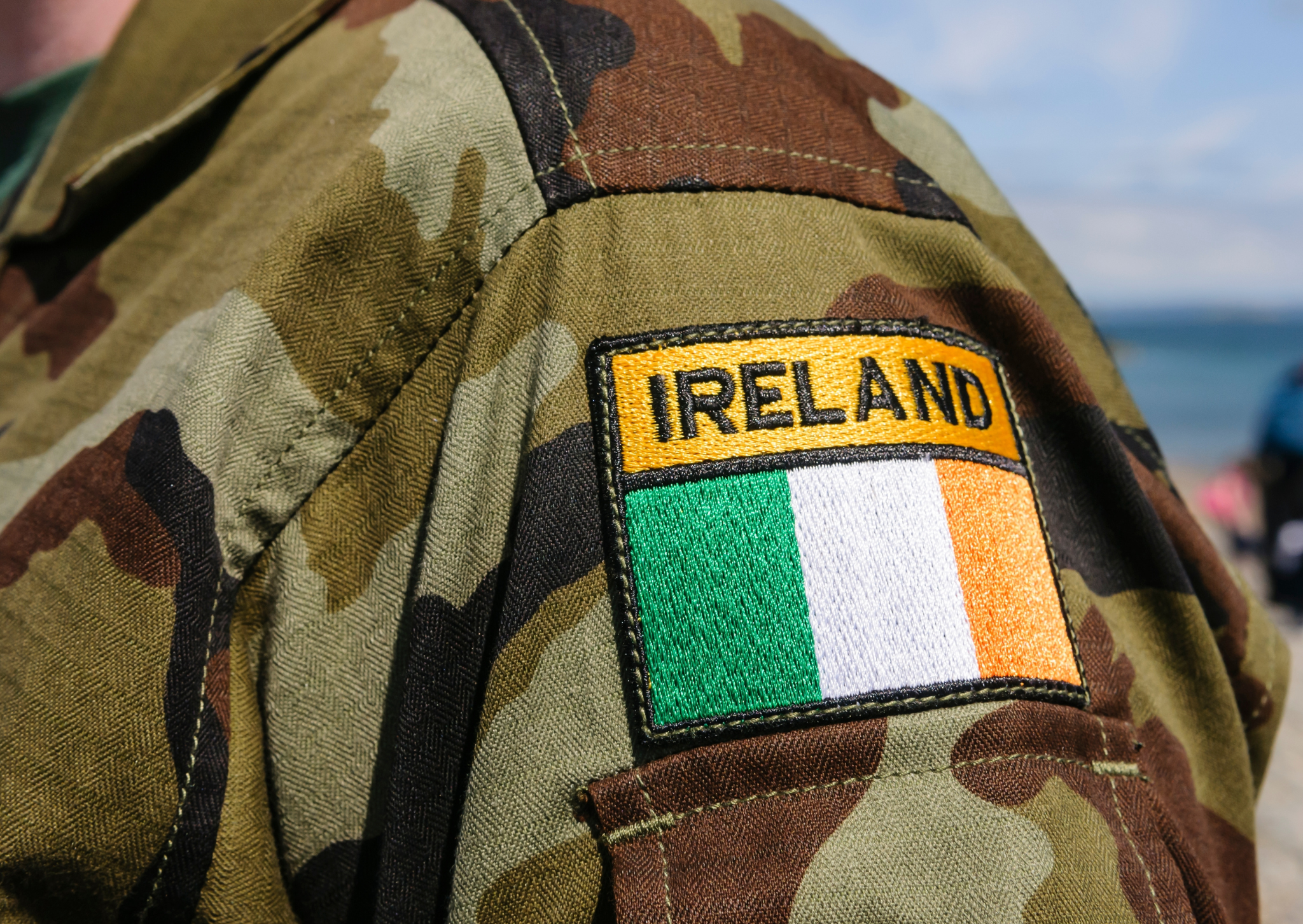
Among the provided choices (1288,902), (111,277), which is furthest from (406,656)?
(1288,902)

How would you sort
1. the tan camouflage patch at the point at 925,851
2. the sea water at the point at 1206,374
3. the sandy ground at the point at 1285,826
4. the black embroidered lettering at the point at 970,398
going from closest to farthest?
the tan camouflage patch at the point at 925,851, the black embroidered lettering at the point at 970,398, the sandy ground at the point at 1285,826, the sea water at the point at 1206,374

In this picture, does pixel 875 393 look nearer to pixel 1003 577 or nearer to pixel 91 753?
pixel 1003 577

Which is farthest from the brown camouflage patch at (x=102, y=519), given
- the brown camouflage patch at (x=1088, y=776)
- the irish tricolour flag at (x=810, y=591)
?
the brown camouflage patch at (x=1088, y=776)

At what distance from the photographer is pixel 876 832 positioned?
0.59m

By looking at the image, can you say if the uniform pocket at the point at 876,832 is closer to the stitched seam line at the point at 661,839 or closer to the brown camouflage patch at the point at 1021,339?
the stitched seam line at the point at 661,839

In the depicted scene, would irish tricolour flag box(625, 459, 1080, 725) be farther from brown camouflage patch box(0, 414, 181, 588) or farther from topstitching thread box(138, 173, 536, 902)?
brown camouflage patch box(0, 414, 181, 588)

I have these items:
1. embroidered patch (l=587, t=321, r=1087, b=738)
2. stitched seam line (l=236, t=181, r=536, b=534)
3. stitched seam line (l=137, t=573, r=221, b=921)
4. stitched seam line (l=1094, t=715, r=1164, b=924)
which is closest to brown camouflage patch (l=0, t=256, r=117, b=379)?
stitched seam line (l=236, t=181, r=536, b=534)

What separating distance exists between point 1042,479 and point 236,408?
649mm

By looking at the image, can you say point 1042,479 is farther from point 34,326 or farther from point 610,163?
point 34,326

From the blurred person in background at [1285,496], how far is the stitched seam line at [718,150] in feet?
20.9

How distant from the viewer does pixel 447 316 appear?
0.73 m

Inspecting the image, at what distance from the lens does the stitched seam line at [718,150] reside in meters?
0.71

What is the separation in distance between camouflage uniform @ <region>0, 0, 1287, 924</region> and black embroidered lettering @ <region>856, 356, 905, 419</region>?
0.05 m

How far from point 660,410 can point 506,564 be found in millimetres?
161
